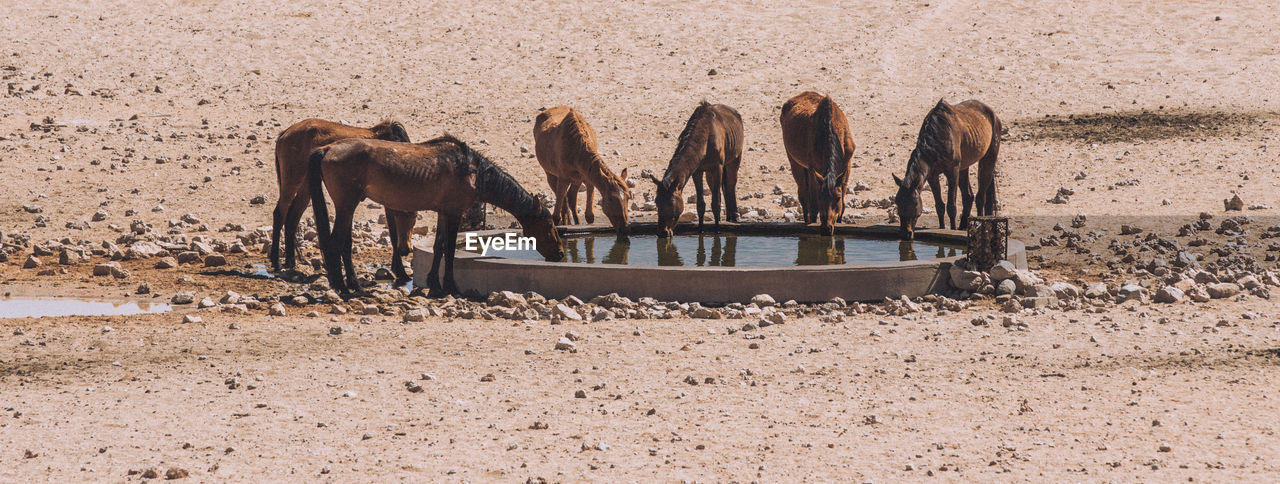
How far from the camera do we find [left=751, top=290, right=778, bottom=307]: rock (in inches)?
377

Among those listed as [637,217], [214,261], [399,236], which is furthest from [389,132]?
[637,217]

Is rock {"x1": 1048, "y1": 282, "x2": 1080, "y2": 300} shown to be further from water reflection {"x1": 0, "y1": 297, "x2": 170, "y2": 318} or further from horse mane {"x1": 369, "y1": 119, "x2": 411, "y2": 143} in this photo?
water reflection {"x1": 0, "y1": 297, "x2": 170, "y2": 318}

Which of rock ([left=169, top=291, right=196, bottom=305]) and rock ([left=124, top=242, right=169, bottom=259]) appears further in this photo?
rock ([left=124, top=242, right=169, bottom=259])

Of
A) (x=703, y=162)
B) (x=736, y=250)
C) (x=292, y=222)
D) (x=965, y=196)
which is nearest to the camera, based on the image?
(x=292, y=222)

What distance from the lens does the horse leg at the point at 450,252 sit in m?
10.2

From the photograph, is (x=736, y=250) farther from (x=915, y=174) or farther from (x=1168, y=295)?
(x=1168, y=295)

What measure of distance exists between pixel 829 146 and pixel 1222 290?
14.1ft

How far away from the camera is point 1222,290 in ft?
31.5

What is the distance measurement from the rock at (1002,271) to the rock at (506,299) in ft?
12.2

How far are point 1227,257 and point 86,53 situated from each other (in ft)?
73.2

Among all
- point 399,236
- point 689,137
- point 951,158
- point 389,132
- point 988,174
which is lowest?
point 399,236

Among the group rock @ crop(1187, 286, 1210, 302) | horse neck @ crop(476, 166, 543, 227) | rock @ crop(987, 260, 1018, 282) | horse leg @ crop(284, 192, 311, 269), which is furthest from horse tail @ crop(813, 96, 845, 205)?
horse leg @ crop(284, 192, 311, 269)

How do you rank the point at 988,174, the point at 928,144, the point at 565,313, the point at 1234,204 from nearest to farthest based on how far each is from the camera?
the point at 565,313, the point at 928,144, the point at 988,174, the point at 1234,204

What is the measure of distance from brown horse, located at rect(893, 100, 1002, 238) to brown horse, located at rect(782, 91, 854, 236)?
65 centimetres
